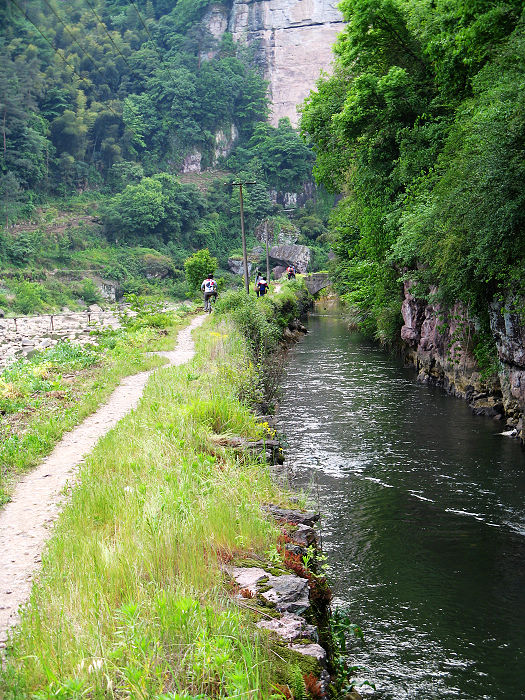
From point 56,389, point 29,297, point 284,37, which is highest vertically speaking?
point 284,37

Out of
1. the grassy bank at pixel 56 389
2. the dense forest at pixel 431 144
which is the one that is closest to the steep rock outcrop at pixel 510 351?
the dense forest at pixel 431 144

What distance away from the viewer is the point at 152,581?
4523mm

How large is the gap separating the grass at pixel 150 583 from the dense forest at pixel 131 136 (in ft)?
212

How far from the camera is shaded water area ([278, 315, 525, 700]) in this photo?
6.42 metres

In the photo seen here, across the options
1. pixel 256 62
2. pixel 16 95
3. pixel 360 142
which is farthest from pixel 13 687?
pixel 256 62

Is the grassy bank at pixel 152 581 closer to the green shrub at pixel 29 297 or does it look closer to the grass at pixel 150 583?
the grass at pixel 150 583

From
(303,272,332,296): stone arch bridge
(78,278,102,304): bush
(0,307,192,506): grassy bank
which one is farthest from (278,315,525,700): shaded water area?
(78,278,102,304): bush

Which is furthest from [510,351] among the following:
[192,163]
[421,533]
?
[192,163]

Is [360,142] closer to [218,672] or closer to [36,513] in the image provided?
[36,513]

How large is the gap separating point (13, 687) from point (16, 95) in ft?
284

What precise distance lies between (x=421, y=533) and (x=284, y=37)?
12912 cm

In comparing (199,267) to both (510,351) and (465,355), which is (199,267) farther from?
(510,351)

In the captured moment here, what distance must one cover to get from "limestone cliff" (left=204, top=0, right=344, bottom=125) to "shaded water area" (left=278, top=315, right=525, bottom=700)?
115 metres

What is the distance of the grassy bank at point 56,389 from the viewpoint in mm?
9367
